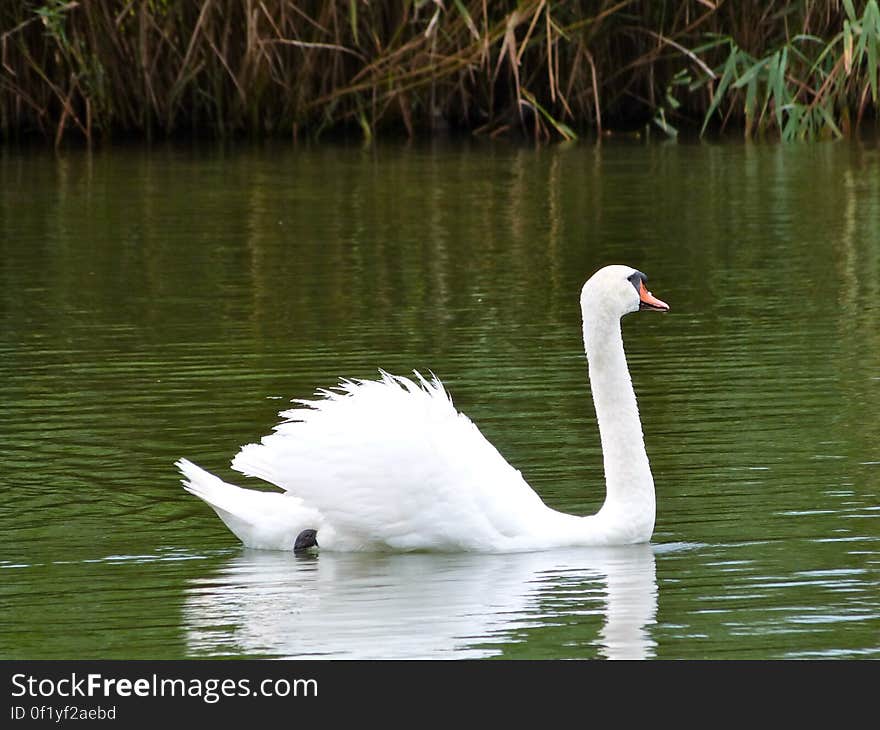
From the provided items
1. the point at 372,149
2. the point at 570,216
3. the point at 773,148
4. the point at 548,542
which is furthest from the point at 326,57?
the point at 548,542

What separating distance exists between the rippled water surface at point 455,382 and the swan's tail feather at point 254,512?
7cm

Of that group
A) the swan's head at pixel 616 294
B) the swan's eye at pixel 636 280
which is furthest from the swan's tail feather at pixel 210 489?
the swan's eye at pixel 636 280

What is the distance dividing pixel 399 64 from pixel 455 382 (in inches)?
461

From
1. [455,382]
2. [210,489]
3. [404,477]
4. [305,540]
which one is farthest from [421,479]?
[455,382]

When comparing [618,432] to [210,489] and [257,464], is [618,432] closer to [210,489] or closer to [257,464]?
[257,464]

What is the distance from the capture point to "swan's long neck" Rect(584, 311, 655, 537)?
6.14 metres

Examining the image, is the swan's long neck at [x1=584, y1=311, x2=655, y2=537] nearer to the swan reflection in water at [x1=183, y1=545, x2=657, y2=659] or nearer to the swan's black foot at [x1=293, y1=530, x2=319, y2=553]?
the swan reflection in water at [x1=183, y1=545, x2=657, y2=659]

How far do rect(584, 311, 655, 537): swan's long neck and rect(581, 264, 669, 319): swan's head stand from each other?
28 mm

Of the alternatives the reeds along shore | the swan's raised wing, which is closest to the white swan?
the swan's raised wing

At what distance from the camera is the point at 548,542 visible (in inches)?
239

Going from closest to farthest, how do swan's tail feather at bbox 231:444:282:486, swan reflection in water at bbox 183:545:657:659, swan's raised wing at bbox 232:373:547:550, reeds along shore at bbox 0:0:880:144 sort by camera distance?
swan reflection in water at bbox 183:545:657:659
swan's raised wing at bbox 232:373:547:550
swan's tail feather at bbox 231:444:282:486
reeds along shore at bbox 0:0:880:144

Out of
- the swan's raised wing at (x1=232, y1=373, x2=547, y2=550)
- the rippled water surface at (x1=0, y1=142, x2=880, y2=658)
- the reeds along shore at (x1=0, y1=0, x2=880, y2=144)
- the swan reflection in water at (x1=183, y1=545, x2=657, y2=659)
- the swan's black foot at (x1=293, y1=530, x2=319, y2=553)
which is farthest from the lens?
the reeds along shore at (x1=0, y1=0, x2=880, y2=144)

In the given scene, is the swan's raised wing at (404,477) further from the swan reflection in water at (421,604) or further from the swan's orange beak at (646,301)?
the swan's orange beak at (646,301)

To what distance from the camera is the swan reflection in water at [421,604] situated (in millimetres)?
5098
